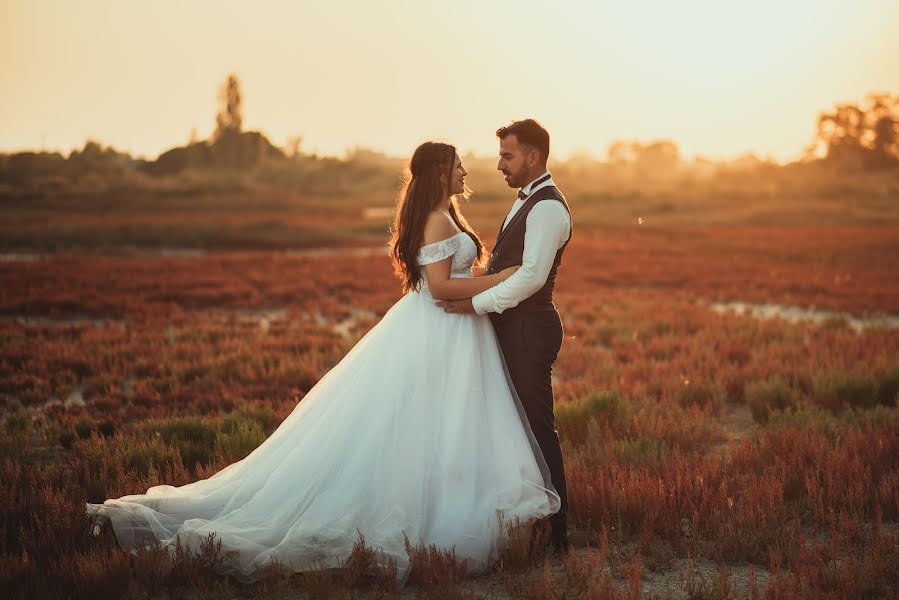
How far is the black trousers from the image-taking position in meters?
4.84

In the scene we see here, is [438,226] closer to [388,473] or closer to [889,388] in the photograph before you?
[388,473]

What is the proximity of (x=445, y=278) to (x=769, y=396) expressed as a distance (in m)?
6.42

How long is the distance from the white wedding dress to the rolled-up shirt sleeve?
442 mm

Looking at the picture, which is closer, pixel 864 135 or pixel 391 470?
pixel 391 470

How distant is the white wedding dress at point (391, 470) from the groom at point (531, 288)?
12 centimetres

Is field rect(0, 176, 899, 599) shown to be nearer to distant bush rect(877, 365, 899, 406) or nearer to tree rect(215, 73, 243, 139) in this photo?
distant bush rect(877, 365, 899, 406)

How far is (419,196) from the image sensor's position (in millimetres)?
4918

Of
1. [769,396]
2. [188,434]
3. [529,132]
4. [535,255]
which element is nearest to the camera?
[535,255]

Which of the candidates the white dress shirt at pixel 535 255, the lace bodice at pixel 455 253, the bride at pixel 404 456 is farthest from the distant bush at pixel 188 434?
the white dress shirt at pixel 535 255

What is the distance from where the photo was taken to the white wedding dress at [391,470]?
14.8 ft

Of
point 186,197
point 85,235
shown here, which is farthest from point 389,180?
point 85,235

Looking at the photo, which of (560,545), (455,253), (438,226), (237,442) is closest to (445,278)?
(455,253)

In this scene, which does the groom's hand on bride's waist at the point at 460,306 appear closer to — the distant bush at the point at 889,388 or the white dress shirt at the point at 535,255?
the white dress shirt at the point at 535,255

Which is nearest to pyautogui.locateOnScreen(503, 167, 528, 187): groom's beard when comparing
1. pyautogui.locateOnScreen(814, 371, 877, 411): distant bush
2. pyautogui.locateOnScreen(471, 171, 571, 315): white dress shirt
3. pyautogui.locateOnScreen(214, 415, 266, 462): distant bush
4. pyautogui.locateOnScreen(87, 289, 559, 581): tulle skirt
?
pyautogui.locateOnScreen(471, 171, 571, 315): white dress shirt
